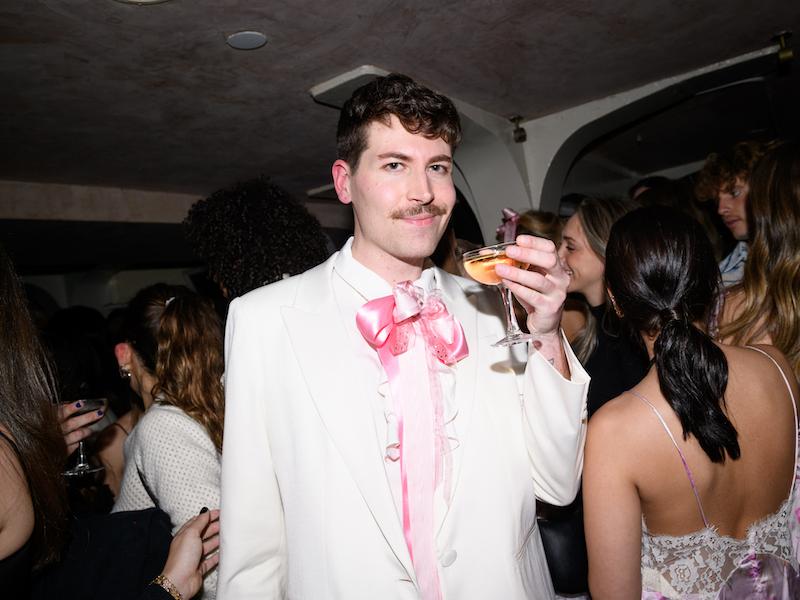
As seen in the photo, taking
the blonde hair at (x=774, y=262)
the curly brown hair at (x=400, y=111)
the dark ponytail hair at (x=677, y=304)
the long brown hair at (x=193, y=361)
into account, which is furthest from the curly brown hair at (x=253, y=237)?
the blonde hair at (x=774, y=262)

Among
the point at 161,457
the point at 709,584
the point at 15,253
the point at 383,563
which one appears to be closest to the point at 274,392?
the point at 383,563

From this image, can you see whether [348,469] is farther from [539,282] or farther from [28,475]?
[28,475]

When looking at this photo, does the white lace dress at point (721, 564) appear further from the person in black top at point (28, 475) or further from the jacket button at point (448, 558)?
the person in black top at point (28, 475)

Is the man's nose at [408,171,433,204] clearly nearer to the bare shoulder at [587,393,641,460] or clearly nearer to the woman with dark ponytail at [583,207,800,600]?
the woman with dark ponytail at [583,207,800,600]

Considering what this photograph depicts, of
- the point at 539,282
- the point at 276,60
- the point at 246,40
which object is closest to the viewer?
the point at 539,282

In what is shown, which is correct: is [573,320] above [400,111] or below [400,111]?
below

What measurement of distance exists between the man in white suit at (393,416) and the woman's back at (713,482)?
0.24 m

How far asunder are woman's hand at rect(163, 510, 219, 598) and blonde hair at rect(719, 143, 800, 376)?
6.68ft

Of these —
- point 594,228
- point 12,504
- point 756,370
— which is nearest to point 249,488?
point 12,504

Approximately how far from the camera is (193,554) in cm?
182

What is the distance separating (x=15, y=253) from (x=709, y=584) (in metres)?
9.43

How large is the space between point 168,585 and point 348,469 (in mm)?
717

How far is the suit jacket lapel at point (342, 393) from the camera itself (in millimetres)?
1468

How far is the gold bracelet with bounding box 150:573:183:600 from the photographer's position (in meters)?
1.72
